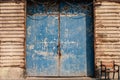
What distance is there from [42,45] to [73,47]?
3.97ft

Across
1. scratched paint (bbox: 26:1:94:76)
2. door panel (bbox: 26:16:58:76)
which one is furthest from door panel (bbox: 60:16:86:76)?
door panel (bbox: 26:16:58:76)

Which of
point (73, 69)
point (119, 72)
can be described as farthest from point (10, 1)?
point (119, 72)

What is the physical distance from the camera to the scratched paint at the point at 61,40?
1568cm

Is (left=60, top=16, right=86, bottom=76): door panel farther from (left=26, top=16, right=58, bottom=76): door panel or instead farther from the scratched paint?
(left=26, top=16, right=58, bottom=76): door panel

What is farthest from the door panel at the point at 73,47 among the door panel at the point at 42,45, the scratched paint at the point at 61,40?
the door panel at the point at 42,45

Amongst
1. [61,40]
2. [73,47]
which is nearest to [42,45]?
[61,40]

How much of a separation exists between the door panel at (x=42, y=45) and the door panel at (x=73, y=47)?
1.02 feet

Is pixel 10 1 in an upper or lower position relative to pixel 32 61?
upper

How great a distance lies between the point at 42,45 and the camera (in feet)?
51.6

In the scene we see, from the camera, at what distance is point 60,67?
15711 millimetres

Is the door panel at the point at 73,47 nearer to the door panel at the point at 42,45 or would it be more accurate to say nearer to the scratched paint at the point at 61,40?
the scratched paint at the point at 61,40

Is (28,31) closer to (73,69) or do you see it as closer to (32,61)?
(32,61)

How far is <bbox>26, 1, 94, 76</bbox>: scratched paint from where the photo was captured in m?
15.7

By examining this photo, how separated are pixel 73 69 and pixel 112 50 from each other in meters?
1.69
